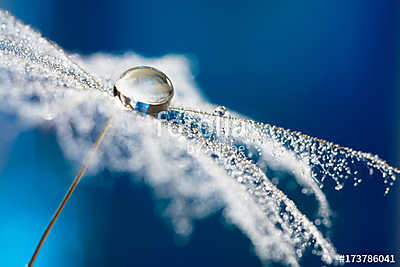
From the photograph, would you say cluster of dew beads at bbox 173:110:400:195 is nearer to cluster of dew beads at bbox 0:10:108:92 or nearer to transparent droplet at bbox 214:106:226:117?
transparent droplet at bbox 214:106:226:117

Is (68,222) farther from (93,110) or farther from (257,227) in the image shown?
(257,227)

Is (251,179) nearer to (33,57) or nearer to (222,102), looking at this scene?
(222,102)

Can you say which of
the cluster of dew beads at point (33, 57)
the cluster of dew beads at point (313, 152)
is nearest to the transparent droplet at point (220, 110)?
the cluster of dew beads at point (313, 152)

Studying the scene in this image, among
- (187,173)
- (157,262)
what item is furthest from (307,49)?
(157,262)

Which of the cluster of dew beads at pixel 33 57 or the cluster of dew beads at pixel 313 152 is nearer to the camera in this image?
the cluster of dew beads at pixel 33 57

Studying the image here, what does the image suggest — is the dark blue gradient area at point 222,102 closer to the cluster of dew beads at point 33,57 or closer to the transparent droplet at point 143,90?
the cluster of dew beads at point 33,57

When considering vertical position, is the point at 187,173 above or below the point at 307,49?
below
